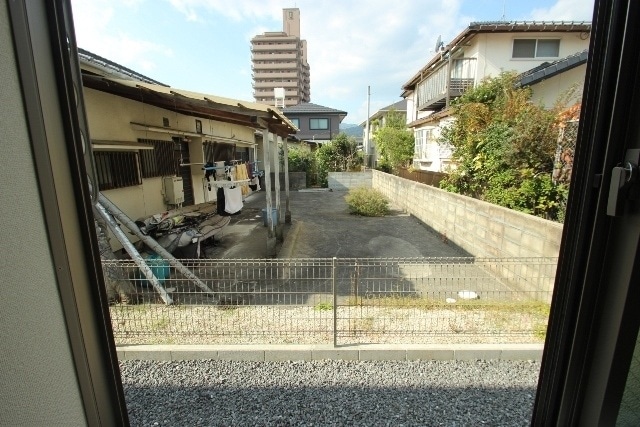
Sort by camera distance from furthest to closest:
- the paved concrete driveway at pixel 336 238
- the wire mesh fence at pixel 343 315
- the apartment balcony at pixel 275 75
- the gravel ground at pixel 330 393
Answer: the apartment balcony at pixel 275 75
the paved concrete driveway at pixel 336 238
the wire mesh fence at pixel 343 315
the gravel ground at pixel 330 393

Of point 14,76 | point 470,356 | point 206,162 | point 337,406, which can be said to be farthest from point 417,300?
point 206,162

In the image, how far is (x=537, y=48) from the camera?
11852 millimetres

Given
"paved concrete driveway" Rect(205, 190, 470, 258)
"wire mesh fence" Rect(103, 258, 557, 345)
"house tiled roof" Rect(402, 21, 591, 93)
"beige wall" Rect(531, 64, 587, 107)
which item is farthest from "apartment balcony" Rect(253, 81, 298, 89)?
"wire mesh fence" Rect(103, 258, 557, 345)

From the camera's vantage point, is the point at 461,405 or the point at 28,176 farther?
the point at 461,405

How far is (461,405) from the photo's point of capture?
6.95 ft

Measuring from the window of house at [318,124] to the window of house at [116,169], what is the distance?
23.7 meters

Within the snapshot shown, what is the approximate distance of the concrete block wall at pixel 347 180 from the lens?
15609 millimetres

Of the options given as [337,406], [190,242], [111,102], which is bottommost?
[337,406]

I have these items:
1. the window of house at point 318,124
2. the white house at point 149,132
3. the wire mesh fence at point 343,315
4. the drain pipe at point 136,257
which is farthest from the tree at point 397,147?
the drain pipe at point 136,257

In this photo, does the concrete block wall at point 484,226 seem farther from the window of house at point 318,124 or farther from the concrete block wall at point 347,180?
the window of house at point 318,124

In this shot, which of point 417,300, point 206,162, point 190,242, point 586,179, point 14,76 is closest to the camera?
point 14,76

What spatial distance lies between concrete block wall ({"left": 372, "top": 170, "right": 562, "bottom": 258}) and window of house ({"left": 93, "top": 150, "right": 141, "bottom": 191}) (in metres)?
5.88

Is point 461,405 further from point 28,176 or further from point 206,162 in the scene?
point 206,162

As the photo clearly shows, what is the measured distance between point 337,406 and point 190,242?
3.48 m
